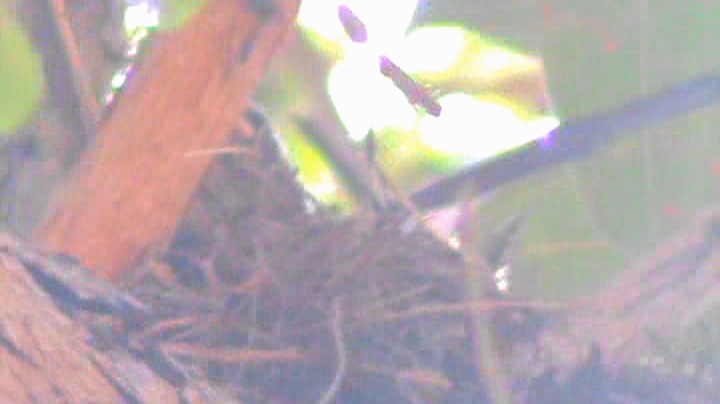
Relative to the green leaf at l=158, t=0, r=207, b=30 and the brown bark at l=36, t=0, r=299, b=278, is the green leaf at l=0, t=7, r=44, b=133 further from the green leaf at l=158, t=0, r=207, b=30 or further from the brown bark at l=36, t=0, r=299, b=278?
the brown bark at l=36, t=0, r=299, b=278

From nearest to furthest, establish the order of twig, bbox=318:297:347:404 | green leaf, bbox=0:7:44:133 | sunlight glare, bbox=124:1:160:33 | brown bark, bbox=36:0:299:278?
1. green leaf, bbox=0:7:44:133
2. twig, bbox=318:297:347:404
3. brown bark, bbox=36:0:299:278
4. sunlight glare, bbox=124:1:160:33

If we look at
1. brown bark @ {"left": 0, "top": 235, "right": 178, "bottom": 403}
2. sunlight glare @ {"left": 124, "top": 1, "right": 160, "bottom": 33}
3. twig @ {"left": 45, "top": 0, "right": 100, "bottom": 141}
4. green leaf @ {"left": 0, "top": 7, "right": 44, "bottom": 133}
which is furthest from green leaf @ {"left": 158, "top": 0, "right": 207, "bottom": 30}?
sunlight glare @ {"left": 124, "top": 1, "right": 160, "bottom": 33}

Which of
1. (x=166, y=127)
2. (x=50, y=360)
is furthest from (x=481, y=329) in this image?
(x=50, y=360)

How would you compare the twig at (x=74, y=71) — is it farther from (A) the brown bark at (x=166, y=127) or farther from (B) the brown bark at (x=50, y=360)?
(B) the brown bark at (x=50, y=360)

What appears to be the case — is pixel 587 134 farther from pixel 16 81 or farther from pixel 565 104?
pixel 16 81

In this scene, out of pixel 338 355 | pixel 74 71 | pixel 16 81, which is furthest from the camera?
pixel 74 71

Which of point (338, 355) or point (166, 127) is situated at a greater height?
point (166, 127)
